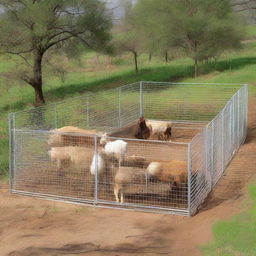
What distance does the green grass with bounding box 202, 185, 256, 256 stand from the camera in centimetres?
770

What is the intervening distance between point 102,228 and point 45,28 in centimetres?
1502

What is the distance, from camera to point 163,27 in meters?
30.4

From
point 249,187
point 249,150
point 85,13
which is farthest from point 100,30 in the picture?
point 249,187

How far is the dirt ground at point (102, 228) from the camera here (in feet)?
27.8

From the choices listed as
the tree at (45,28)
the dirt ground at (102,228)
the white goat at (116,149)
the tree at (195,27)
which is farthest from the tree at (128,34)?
the dirt ground at (102,228)

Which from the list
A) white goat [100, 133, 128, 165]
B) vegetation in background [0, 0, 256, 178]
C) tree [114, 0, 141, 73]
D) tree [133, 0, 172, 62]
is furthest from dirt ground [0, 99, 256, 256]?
tree [114, 0, 141, 73]

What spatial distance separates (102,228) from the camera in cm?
945

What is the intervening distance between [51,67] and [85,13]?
3371 millimetres

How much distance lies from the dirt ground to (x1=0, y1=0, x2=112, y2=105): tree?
1223 cm

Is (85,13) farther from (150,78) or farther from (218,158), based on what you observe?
(218,158)

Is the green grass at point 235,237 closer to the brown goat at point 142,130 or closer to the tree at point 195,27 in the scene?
the brown goat at point 142,130

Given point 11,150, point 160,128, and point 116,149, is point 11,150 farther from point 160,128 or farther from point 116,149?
point 160,128

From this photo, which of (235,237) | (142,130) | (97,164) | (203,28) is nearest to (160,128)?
(142,130)

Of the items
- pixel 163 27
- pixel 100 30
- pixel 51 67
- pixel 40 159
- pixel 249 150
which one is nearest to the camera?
pixel 40 159
